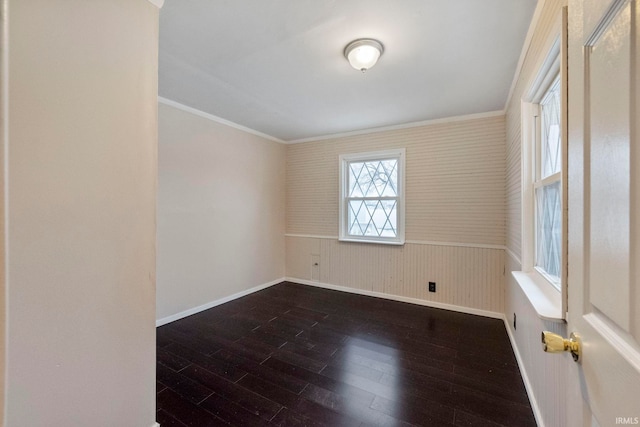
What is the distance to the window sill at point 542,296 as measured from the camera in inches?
46.9

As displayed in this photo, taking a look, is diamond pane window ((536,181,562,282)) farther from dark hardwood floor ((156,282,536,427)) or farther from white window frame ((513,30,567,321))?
dark hardwood floor ((156,282,536,427))

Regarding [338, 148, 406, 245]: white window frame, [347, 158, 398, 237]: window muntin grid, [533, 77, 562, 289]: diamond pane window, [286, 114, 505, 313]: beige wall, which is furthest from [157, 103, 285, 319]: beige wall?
[533, 77, 562, 289]: diamond pane window

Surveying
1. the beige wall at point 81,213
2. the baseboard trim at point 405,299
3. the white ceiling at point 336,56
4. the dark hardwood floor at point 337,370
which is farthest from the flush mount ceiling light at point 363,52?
the baseboard trim at point 405,299

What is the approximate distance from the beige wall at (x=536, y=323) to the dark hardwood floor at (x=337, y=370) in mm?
200

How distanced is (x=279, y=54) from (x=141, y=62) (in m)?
0.99

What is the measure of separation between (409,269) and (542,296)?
7.14 ft

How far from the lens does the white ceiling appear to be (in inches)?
62.1

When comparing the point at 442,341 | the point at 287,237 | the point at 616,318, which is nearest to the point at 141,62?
the point at 616,318

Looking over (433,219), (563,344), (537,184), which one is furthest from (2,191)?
(433,219)

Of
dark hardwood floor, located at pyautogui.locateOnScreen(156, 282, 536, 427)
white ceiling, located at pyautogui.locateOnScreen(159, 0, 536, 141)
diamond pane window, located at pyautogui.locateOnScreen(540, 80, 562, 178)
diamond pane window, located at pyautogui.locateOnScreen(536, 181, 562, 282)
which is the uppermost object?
white ceiling, located at pyautogui.locateOnScreen(159, 0, 536, 141)

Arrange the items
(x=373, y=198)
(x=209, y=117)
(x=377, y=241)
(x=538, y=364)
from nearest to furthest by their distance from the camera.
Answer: (x=538, y=364) < (x=209, y=117) < (x=377, y=241) < (x=373, y=198)

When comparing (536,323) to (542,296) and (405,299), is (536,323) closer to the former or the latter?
(542,296)

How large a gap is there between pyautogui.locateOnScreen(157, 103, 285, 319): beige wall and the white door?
318 cm

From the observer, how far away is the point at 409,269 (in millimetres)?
3635
